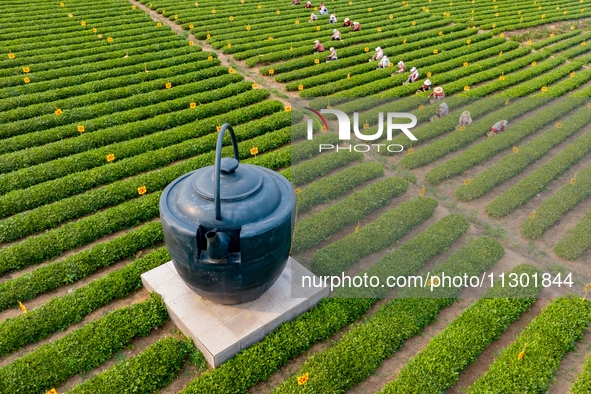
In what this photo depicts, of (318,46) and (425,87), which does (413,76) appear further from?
(318,46)

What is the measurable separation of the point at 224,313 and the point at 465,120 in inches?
397

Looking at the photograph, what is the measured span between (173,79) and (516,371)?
14707 mm

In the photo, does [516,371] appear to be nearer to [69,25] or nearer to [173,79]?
[173,79]

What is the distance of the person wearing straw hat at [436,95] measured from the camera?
48.0 ft

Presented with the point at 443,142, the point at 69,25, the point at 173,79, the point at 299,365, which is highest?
the point at 69,25

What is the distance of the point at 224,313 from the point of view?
6.70 meters

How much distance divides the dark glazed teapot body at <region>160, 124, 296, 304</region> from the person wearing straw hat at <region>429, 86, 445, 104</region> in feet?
34.7

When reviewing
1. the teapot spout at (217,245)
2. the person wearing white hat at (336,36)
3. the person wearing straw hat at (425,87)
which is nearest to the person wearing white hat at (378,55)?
the person wearing white hat at (336,36)

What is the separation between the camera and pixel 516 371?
6293 millimetres

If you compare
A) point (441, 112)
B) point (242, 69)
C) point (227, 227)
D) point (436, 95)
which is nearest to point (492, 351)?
point (227, 227)

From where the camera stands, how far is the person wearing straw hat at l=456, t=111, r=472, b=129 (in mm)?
12922

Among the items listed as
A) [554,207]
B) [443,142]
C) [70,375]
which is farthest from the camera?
[443,142]

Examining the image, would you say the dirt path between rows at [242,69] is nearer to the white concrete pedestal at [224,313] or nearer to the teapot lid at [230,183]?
the white concrete pedestal at [224,313]

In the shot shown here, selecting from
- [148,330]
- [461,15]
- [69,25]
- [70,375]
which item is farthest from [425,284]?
[461,15]
